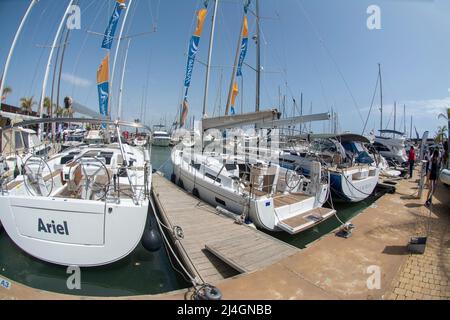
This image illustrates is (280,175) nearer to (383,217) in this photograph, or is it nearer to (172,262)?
(383,217)

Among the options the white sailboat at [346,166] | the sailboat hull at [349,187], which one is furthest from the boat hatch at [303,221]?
the sailboat hull at [349,187]

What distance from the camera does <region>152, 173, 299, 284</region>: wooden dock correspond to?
420 centimetres

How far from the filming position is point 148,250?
17.1 ft

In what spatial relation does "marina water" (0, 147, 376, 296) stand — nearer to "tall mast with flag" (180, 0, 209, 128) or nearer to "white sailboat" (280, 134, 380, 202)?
"white sailboat" (280, 134, 380, 202)

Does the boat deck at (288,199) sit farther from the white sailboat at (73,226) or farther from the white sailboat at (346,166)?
the white sailboat at (73,226)

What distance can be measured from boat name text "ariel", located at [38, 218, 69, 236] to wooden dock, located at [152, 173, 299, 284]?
2048mm

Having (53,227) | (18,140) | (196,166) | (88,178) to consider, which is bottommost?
(53,227)

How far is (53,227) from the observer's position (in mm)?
4004

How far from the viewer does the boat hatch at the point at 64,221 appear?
3965 millimetres

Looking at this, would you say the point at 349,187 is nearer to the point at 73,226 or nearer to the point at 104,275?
the point at 104,275

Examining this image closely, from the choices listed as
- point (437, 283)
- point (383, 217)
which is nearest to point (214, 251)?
point (437, 283)

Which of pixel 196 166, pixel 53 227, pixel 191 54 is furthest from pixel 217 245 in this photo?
pixel 191 54

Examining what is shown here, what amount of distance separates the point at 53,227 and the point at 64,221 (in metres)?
0.24

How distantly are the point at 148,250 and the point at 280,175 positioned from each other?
504 centimetres
